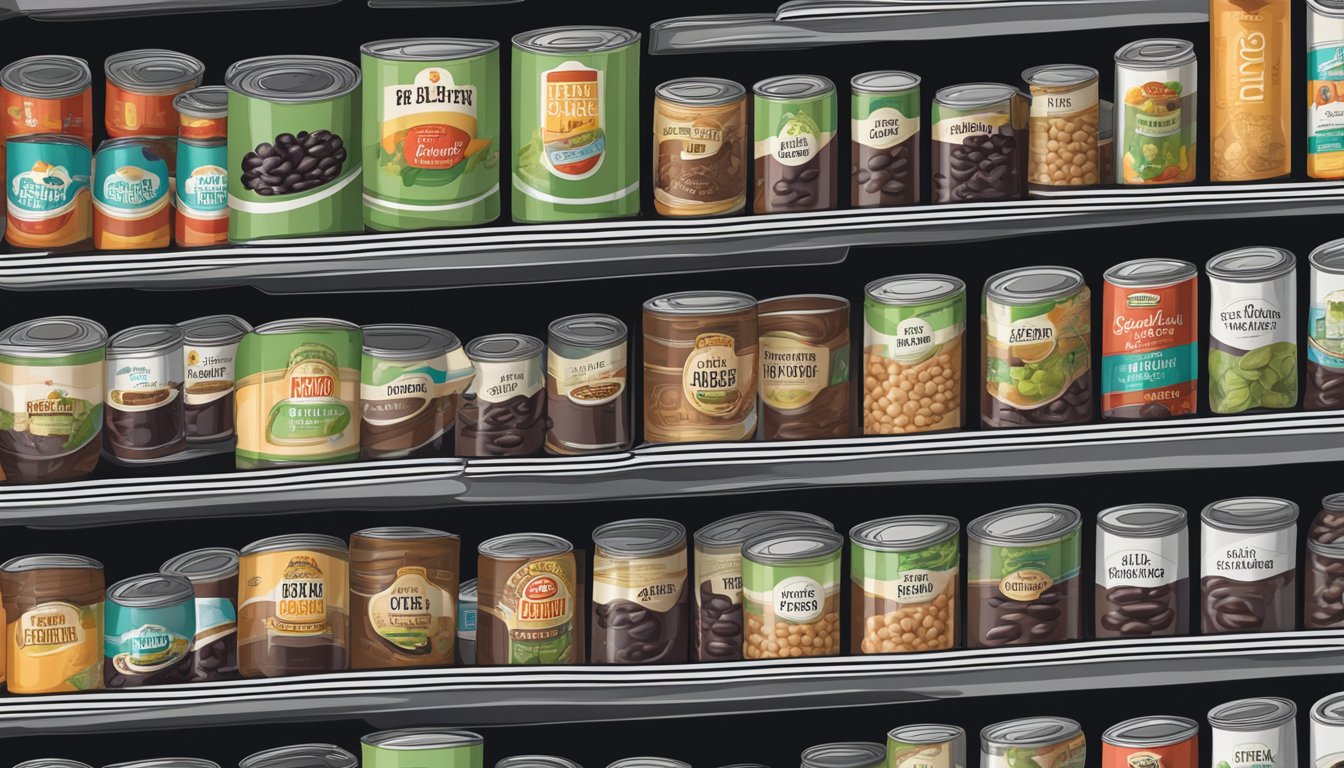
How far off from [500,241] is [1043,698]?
4.20 feet

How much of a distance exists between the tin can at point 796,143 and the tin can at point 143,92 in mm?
845

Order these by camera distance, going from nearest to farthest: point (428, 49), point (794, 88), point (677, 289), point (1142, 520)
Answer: point (428, 49) < point (794, 88) < point (1142, 520) < point (677, 289)

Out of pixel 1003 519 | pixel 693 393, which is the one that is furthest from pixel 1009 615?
pixel 693 393

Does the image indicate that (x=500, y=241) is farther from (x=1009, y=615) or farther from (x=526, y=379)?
(x=1009, y=615)

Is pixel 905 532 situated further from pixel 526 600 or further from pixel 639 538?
pixel 526 600

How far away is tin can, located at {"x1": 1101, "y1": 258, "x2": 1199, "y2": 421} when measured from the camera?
244cm

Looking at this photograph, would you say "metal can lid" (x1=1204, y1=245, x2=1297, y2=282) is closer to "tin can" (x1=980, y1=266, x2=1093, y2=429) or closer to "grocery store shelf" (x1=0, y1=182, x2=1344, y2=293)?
"grocery store shelf" (x1=0, y1=182, x2=1344, y2=293)

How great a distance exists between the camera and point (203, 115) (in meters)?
2.37

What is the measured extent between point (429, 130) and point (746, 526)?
76 cm

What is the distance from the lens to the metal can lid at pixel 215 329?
2441 millimetres

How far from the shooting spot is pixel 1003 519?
8.28 ft

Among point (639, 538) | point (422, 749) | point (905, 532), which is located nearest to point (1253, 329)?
point (905, 532)

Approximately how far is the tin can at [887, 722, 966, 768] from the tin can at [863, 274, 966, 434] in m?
0.47

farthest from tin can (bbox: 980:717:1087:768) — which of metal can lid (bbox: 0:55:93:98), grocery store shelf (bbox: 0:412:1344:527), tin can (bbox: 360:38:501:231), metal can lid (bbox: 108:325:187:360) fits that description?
metal can lid (bbox: 0:55:93:98)
